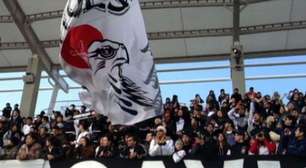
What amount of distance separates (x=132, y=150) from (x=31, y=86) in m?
11.7

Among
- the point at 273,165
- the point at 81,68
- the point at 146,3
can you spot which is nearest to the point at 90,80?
the point at 81,68

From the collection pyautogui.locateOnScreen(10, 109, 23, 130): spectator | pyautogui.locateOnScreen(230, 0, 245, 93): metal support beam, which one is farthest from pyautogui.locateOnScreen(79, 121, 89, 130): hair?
pyautogui.locateOnScreen(230, 0, 245, 93): metal support beam

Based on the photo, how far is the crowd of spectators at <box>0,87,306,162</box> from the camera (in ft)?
33.6

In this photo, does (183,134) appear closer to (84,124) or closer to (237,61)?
(84,124)

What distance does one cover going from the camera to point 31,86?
830 inches

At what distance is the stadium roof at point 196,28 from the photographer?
60.8 ft

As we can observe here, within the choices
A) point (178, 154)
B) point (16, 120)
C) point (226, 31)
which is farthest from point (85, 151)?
point (226, 31)

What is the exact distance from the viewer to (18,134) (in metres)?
13.5

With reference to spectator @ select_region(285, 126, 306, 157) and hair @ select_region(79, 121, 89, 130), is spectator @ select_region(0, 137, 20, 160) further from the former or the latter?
spectator @ select_region(285, 126, 306, 157)

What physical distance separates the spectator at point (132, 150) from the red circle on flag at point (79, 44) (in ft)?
8.35

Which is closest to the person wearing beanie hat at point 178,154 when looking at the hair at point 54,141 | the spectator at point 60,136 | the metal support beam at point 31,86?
the hair at point 54,141

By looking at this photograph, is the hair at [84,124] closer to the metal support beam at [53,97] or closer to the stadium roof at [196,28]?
the stadium roof at [196,28]

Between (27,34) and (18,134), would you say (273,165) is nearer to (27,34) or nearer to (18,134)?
(18,134)

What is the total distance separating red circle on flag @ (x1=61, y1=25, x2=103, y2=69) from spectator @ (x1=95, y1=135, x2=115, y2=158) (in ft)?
8.64
